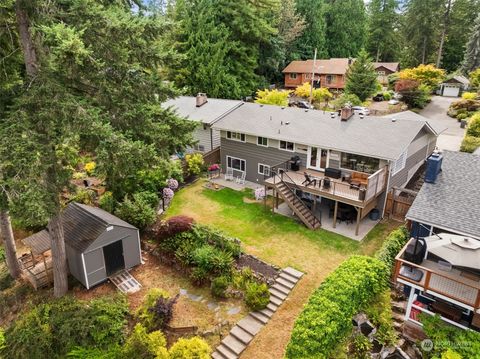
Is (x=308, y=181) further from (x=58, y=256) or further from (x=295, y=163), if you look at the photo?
(x=58, y=256)

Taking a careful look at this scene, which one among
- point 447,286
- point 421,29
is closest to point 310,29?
point 421,29

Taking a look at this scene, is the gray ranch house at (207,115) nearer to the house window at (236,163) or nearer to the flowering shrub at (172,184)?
the house window at (236,163)

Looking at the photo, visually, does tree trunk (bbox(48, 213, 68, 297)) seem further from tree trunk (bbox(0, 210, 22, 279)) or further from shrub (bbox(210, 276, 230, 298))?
shrub (bbox(210, 276, 230, 298))

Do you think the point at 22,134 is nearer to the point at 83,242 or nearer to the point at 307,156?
the point at 83,242

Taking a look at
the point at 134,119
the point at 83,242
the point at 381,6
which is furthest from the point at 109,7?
the point at 381,6

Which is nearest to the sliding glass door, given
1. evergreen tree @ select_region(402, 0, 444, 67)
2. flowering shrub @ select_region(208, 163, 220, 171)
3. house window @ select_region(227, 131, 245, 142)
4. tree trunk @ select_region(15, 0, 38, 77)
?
house window @ select_region(227, 131, 245, 142)

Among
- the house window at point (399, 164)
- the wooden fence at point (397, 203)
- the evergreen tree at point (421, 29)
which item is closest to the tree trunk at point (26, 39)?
the house window at point (399, 164)
